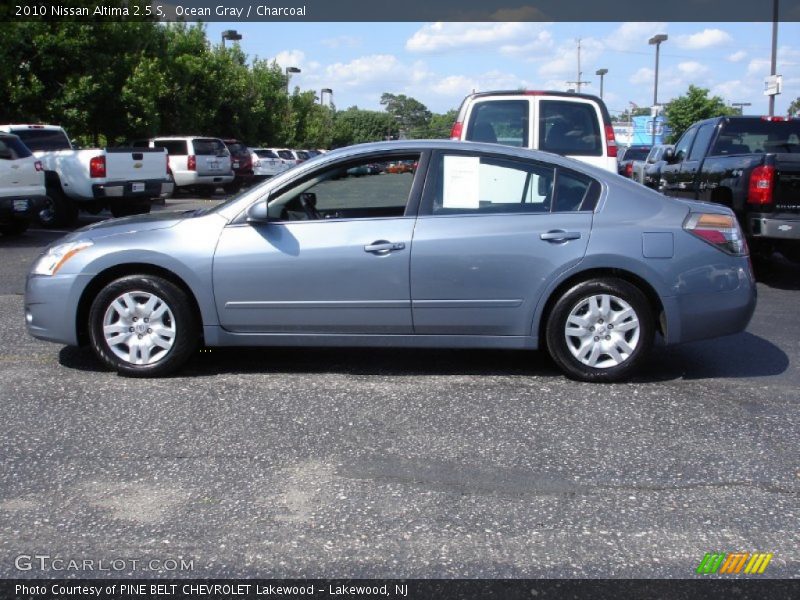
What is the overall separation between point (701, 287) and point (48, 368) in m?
4.23

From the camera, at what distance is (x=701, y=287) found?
17.7 ft

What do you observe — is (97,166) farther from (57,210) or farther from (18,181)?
(18,181)

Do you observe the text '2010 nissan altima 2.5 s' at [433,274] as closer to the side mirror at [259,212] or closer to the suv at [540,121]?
the side mirror at [259,212]

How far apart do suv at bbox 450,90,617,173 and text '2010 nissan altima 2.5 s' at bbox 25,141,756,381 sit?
4.10 metres

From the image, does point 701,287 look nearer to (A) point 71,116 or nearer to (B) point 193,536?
(B) point 193,536

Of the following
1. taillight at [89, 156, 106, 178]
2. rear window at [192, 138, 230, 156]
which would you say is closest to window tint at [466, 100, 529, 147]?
taillight at [89, 156, 106, 178]

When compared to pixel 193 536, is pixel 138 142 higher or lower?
higher

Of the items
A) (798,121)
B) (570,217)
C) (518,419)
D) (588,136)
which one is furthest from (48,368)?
(798,121)

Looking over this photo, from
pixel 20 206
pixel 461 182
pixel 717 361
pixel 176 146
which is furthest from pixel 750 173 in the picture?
pixel 176 146

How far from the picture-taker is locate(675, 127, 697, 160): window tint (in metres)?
11.5

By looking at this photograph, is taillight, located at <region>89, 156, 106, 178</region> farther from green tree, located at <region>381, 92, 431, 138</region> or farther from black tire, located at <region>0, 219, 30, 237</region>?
green tree, located at <region>381, 92, 431, 138</region>

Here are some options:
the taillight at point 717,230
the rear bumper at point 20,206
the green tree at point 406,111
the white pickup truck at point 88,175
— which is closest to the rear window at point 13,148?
the rear bumper at point 20,206

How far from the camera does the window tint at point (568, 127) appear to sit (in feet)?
31.6

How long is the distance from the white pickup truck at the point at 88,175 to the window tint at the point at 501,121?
818 cm
